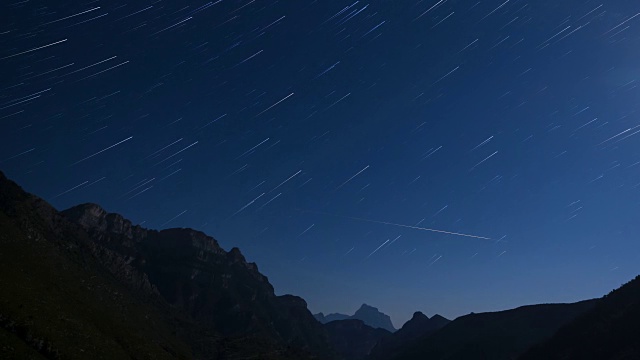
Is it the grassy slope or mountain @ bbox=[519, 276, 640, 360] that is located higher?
the grassy slope

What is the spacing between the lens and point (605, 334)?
4646 inches

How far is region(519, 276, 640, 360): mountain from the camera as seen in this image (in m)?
108

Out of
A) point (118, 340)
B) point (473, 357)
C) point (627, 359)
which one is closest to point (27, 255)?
point (118, 340)

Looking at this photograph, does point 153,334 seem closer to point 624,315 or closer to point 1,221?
point 1,221

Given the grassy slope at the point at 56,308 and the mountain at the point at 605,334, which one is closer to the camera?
the grassy slope at the point at 56,308

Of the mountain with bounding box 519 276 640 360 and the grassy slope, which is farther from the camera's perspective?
the mountain with bounding box 519 276 640 360

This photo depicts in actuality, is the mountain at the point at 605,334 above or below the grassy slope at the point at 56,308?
below

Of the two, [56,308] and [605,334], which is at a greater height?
[56,308]

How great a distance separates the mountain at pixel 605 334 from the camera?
108 metres

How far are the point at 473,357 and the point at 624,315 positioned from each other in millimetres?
88407

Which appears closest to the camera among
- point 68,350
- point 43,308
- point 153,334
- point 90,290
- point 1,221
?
point 68,350

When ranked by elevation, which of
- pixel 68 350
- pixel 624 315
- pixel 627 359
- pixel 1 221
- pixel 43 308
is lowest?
pixel 627 359

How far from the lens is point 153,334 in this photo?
13650 centimetres

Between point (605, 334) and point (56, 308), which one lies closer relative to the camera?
point (56, 308)
